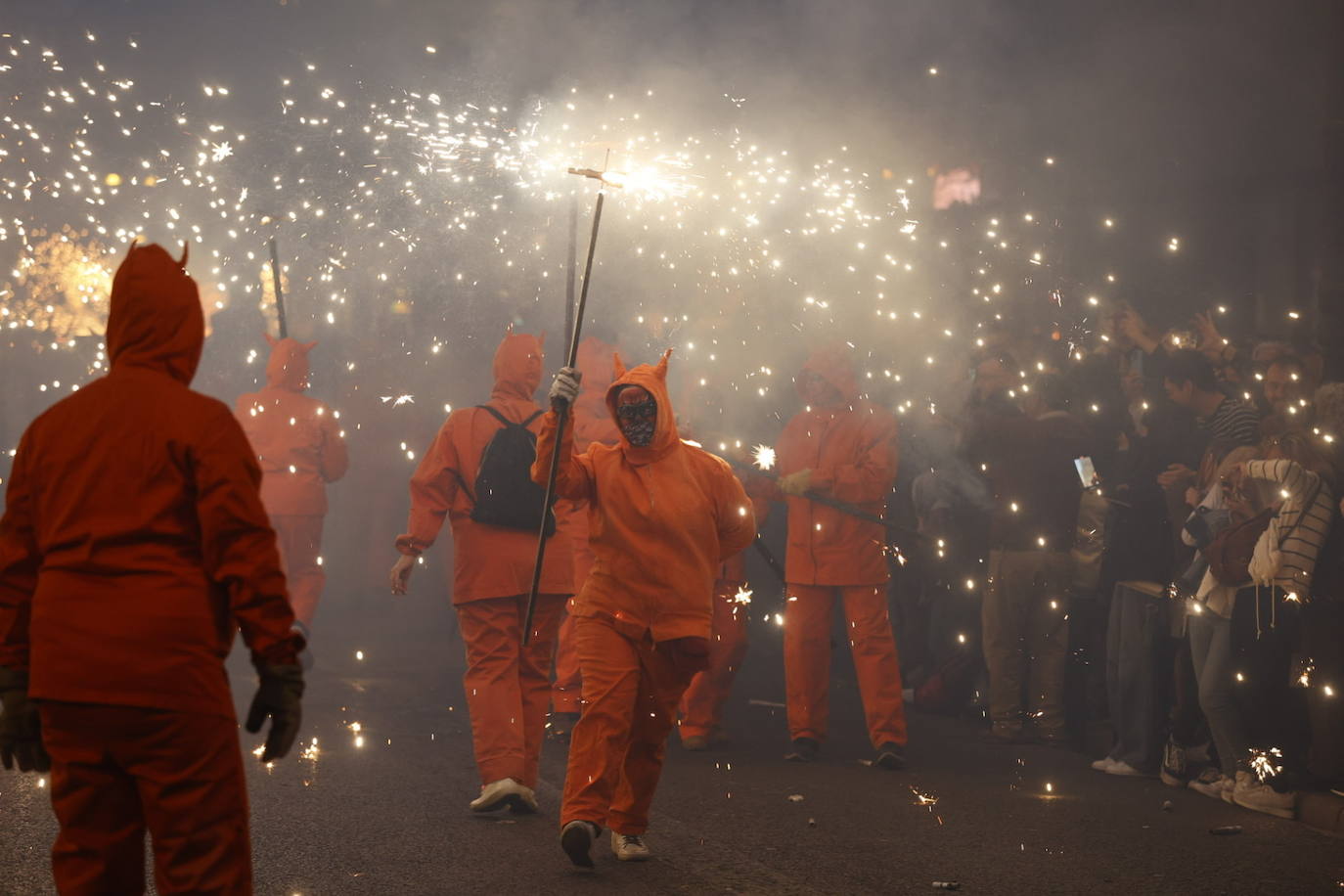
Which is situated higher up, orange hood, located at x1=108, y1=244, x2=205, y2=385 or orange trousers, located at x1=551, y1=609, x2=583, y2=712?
orange hood, located at x1=108, y1=244, x2=205, y2=385

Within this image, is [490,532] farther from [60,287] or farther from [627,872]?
[60,287]

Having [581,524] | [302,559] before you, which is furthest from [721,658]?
[302,559]

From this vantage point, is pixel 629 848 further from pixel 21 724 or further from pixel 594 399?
pixel 594 399

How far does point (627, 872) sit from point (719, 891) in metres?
0.41

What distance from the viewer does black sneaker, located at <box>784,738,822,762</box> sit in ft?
25.7

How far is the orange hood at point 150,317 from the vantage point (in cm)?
319

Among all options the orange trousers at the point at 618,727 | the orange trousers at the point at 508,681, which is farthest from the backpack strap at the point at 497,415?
the orange trousers at the point at 618,727

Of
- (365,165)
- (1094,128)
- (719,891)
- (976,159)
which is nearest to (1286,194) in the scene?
(1094,128)

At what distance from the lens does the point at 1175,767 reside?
7.44 m

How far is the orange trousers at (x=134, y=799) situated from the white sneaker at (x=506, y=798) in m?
3.06

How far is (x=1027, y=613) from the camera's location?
28.8 ft

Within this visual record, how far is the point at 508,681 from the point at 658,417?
1.53 meters

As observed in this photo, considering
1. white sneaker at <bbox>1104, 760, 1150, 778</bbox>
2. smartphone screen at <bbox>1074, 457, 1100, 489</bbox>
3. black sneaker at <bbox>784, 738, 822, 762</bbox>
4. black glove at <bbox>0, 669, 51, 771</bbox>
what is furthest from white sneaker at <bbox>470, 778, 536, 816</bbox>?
smartphone screen at <bbox>1074, 457, 1100, 489</bbox>

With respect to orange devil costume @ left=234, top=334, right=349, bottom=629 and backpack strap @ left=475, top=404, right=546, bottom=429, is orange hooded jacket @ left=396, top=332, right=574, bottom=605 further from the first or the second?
orange devil costume @ left=234, top=334, right=349, bottom=629
